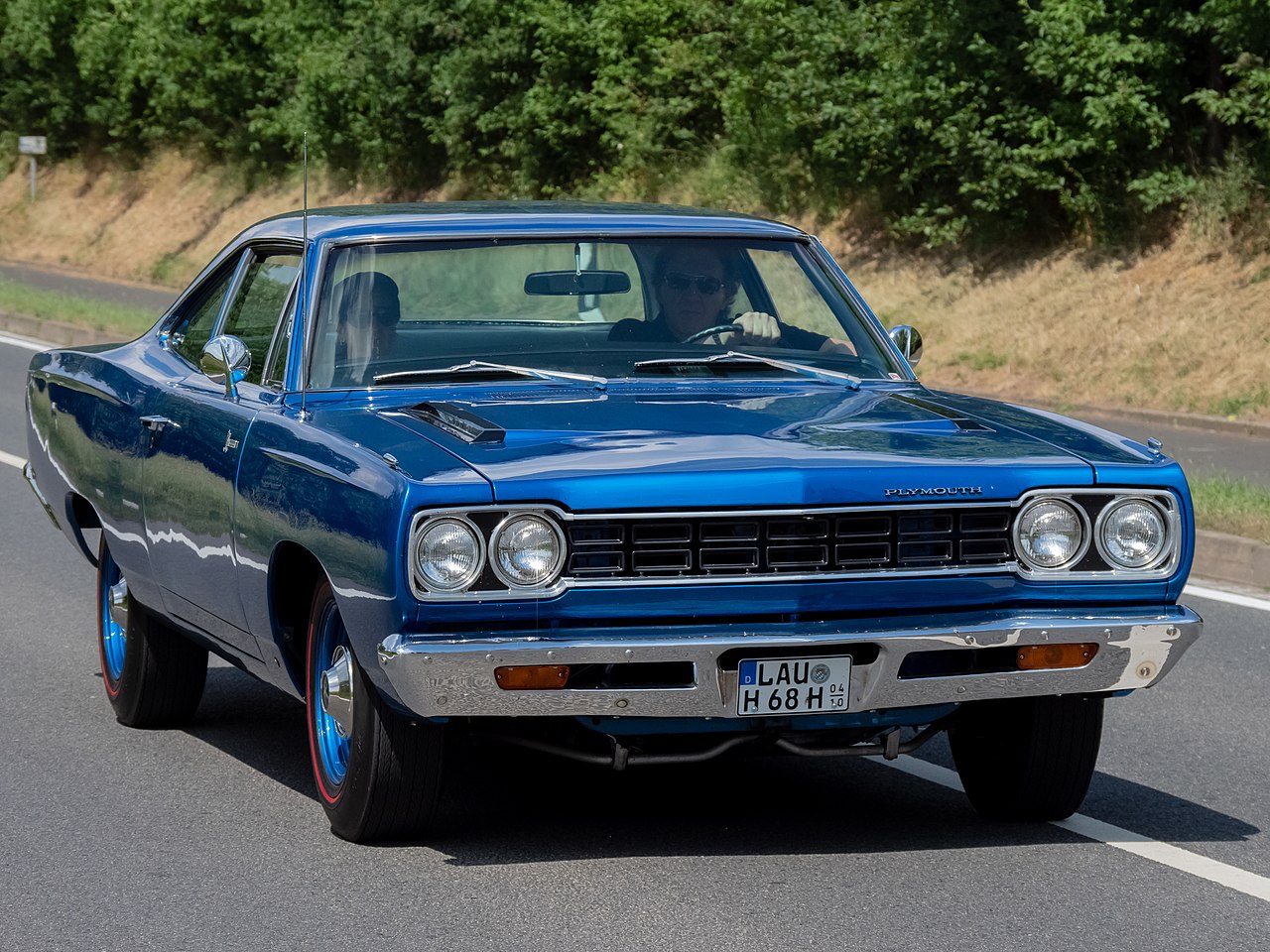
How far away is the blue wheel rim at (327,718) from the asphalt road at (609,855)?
19 cm

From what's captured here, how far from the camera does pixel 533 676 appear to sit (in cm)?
502

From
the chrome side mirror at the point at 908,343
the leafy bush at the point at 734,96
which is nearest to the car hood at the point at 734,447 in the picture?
the chrome side mirror at the point at 908,343

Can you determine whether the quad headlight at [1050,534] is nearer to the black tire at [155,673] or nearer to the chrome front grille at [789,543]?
the chrome front grille at [789,543]

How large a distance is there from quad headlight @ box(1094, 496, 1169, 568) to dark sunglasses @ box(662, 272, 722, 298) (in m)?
1.68

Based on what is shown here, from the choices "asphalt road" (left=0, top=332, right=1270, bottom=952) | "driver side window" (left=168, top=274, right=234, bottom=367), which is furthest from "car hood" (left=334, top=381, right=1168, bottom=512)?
"driver side window" (left=168, top=274, right=234, bottom=367)

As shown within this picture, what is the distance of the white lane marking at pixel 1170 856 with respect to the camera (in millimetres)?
→ 5410

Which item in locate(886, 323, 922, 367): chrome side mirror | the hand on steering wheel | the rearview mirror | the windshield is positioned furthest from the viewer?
locate(886, 323, 922, 367): chrome side mirror

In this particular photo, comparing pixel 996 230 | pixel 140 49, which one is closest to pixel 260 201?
pixel 140 49

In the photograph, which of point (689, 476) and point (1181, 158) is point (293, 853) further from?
point (1181, 158)

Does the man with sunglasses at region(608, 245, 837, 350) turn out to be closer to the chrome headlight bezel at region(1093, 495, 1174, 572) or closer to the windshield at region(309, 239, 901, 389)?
the windshield at region(309, 239, 901, 389)

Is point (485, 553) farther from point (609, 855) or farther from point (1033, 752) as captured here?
point (1033, 752)

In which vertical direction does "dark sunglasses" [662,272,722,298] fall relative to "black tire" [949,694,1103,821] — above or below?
above

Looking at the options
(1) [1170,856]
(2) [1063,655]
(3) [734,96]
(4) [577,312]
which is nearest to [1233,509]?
(4) [577,312]

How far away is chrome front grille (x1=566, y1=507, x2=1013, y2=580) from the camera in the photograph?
199 inches
